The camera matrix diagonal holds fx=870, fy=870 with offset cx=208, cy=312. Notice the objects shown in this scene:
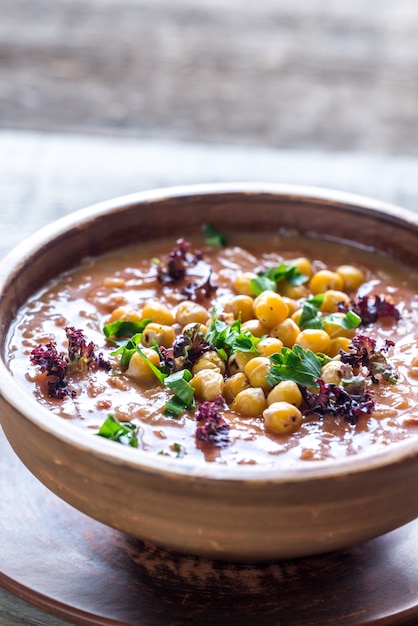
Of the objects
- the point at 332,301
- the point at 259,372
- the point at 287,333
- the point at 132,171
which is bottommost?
the point at 259,372

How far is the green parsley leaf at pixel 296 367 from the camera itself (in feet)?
7.59

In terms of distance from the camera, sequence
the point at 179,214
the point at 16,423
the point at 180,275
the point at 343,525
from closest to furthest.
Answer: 1. the point at 343,525
2. the point at 16,423
3. the point at 180,275
4. the point at 179,214

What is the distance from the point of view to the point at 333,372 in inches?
91.4

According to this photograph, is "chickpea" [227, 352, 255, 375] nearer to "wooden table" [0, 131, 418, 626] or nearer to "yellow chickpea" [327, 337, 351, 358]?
"yellow chickpea" [327, 337, 351, 358]

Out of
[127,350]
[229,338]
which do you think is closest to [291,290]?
[229,338]

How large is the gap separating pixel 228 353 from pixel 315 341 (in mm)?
256

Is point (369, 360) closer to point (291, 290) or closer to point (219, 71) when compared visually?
point (291, 290)

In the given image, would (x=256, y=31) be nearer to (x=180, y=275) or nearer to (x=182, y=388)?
(x=180, y=275)

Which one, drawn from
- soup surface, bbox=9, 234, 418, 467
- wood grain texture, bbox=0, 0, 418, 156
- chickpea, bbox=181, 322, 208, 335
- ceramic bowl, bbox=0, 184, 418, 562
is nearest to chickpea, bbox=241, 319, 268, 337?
soup surface, bbox=9, 234, 418, 467

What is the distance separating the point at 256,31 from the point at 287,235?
571 centimetres

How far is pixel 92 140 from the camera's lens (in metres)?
4.90

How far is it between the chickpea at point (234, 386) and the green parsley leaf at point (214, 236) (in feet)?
3.10

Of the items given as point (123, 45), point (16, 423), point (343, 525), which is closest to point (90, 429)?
point (16, 423)

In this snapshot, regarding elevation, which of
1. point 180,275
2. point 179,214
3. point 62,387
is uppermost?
point 179,214
